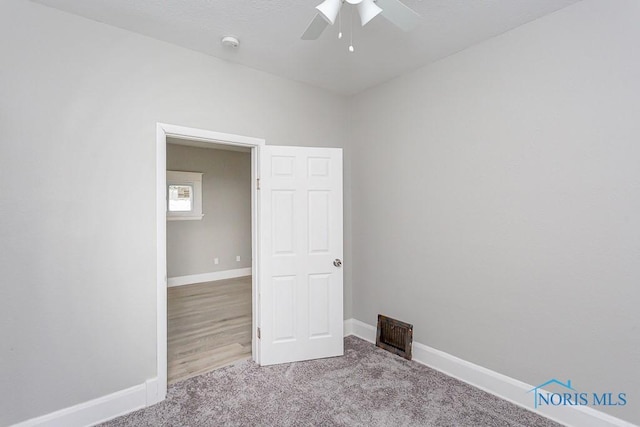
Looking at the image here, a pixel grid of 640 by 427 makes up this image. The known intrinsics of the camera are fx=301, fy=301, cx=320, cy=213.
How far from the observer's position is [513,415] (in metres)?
2.11

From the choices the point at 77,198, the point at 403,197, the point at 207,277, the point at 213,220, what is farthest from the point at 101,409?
the point at 213,220

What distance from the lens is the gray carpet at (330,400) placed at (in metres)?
2.08

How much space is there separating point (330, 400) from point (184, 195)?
4951 millimetres

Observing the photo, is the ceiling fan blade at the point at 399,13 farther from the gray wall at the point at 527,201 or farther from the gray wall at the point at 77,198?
the gray wall at the point at 77,198

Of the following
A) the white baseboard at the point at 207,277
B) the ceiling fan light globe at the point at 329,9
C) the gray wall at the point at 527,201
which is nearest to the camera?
the ceiling fan light globe at the point at 329,9

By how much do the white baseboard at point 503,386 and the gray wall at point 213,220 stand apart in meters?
4.17

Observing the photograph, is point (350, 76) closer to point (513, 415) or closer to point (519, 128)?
point (519, 128)

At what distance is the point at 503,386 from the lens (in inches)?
91.4

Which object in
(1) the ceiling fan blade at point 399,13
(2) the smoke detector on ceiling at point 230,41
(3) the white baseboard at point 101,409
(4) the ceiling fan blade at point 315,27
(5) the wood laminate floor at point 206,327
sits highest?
(2) the smoke detector on ceiling at point 230,41

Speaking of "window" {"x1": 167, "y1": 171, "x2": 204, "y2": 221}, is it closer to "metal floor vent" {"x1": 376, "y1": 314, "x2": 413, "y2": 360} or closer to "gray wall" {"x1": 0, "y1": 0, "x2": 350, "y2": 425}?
"gray wall" {"x1": 0, "y1": 0, "x2": 350, "y2": 425}

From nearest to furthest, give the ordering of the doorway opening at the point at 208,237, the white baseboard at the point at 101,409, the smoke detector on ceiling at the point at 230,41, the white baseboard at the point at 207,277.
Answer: the white baseboard at the point at 101,409 < the smoke detector on ceiling at the point at 230,41 < the doorway opening at the point at 208,237 < the white baseboard at the point at 207,277

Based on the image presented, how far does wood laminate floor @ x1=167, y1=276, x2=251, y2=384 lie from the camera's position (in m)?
2.94

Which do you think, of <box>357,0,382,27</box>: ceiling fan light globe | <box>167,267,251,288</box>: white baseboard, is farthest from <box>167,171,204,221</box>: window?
<box>357,0,382,27</box>: ceiling fan light globe

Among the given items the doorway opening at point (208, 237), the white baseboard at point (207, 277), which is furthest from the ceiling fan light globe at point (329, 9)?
the white baseboard at point (207, 277)
